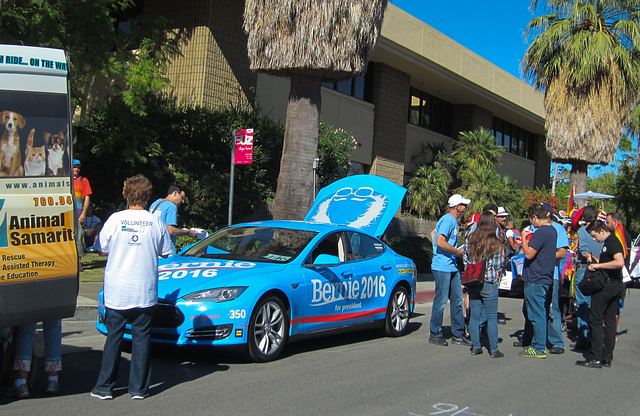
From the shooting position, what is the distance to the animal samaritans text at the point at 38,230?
4914 millimetres

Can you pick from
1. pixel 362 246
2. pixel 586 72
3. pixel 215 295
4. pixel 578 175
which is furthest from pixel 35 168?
pixel 578 175

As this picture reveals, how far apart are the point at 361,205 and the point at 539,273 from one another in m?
4.82

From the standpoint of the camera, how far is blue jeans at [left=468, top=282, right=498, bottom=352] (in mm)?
8055

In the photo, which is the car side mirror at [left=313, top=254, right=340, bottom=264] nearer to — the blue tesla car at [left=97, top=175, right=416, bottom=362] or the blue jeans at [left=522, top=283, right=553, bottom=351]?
the blue tesla car at [left=97, top=175, right=416, bottom=362]

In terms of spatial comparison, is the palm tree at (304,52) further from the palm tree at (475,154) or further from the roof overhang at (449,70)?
the palm tree at (475,154)

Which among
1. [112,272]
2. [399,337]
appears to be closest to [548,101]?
[399,337]

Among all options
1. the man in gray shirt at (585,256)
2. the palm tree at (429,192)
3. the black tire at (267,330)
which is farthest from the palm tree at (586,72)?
the black tire at (267,330)

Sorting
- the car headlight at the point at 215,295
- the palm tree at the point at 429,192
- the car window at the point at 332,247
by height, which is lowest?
the car headlight at the point at 215,295

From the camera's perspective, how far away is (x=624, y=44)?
20.2 metres

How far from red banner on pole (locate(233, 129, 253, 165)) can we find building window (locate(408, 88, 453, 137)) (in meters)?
15.7

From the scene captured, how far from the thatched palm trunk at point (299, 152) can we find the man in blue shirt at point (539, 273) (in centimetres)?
568

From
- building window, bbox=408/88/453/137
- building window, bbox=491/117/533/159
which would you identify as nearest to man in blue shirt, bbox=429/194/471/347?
building window, bbox=408/88/453/137

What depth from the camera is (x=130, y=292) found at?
5.28 meters

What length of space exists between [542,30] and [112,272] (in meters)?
19.6
